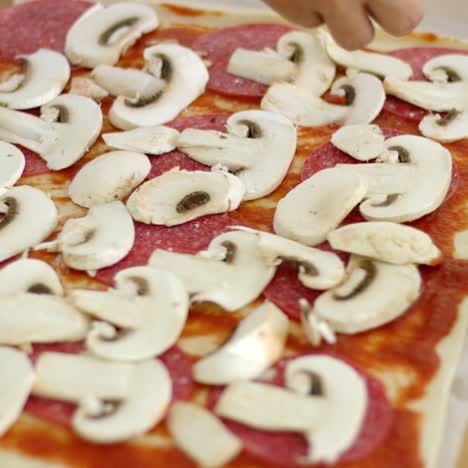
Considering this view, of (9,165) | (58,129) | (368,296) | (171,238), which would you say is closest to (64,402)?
(171,238)

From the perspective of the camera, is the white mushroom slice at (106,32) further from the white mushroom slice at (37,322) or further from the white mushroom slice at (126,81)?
the white mushroom slice at (37,322)

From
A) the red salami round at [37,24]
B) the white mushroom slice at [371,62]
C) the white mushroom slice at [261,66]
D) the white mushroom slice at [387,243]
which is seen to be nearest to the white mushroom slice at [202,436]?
the white mushroom slice at [387,243]

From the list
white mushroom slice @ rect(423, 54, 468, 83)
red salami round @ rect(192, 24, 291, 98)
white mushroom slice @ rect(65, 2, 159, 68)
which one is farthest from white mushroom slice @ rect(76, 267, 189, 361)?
white mushroom slice @ rect(423, 54, 468, 83)

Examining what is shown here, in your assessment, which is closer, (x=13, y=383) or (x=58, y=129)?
(x=13, y=383)

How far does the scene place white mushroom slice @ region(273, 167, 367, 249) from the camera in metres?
2.49

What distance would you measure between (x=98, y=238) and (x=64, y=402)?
1.88 feet

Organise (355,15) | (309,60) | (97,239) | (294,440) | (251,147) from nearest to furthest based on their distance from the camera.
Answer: (294,440)
(97,239)
(355,15)
(251,147)
(309,60)

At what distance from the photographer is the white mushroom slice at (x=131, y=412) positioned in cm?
195

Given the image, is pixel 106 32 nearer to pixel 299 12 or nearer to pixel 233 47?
pixel 233 47

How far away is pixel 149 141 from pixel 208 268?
26.9 inches

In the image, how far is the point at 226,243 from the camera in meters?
2.46

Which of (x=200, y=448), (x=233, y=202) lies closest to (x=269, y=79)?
(x=233, y=202)

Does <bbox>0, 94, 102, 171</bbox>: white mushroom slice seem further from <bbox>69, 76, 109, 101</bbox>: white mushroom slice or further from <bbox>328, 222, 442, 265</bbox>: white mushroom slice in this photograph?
<bbox>328, 222, 442, 265</bbox>: white mushroom slice

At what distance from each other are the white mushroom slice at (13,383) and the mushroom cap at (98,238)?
36cm
